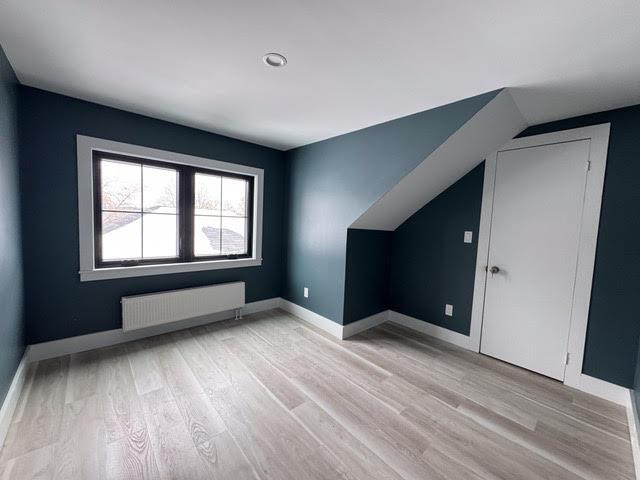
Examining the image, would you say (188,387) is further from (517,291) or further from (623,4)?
(623,4)

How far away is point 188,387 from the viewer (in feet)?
6.67

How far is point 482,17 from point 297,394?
2496 millimetres

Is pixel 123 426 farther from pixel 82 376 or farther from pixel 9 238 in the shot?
pixel 9 238

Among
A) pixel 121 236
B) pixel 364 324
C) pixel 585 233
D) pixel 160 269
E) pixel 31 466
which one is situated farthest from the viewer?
pixel 364 324

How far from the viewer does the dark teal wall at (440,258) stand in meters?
2.85

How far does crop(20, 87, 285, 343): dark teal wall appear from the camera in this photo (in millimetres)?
2174

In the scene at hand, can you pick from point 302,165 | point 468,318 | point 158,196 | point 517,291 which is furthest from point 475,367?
point 158,196

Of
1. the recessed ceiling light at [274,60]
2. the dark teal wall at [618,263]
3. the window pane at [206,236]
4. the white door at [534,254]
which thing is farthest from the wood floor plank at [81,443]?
the dark teal wall at [618,263]

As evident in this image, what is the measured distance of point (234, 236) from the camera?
351cm

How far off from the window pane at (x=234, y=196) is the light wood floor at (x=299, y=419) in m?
1.67

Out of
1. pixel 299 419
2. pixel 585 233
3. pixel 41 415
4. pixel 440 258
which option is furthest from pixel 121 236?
pixel 585 233

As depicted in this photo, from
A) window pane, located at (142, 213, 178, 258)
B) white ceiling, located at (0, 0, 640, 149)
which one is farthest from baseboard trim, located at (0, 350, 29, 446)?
white ceiling, located at (0, 0, 640, 149)

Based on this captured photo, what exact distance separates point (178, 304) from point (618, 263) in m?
3.94

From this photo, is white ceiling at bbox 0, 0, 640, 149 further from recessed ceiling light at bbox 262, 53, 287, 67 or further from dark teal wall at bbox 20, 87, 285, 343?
dark teal wall at bbox 20, 87, 285, 343
